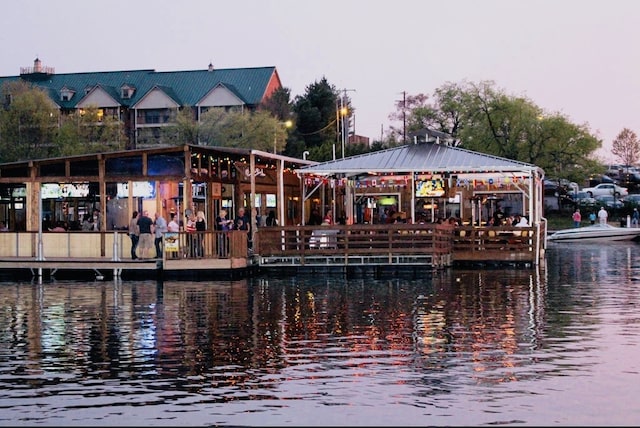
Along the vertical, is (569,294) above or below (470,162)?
below

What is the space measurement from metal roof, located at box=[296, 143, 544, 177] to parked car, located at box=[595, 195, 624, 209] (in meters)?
48.4

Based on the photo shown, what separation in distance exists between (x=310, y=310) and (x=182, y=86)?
86402 mm

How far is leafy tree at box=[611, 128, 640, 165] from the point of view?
5408 inches

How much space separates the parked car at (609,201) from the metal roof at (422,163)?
159ft

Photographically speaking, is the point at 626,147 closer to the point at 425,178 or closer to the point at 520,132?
the point at 520,132

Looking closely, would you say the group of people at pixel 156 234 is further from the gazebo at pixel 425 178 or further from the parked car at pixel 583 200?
the parked car at pixel 583 200

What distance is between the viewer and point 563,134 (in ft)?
273

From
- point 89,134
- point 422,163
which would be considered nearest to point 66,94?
point 89,134

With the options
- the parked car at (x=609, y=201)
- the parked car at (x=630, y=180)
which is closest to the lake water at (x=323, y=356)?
the parked car at (x=609, y=201)

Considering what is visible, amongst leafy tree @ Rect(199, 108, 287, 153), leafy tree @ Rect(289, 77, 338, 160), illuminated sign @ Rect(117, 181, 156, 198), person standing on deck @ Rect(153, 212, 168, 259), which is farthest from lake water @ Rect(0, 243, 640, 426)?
leafy tree @ Rect(289, 77, 338, 160)

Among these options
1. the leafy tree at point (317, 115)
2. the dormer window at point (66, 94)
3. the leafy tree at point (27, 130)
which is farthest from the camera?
the dormer window at point (66, 94)

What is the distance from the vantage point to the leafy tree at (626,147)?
137375 millimetres

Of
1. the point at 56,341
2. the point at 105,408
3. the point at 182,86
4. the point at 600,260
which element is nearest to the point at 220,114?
the point at 182,86

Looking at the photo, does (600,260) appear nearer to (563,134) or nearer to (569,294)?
(569,294)
